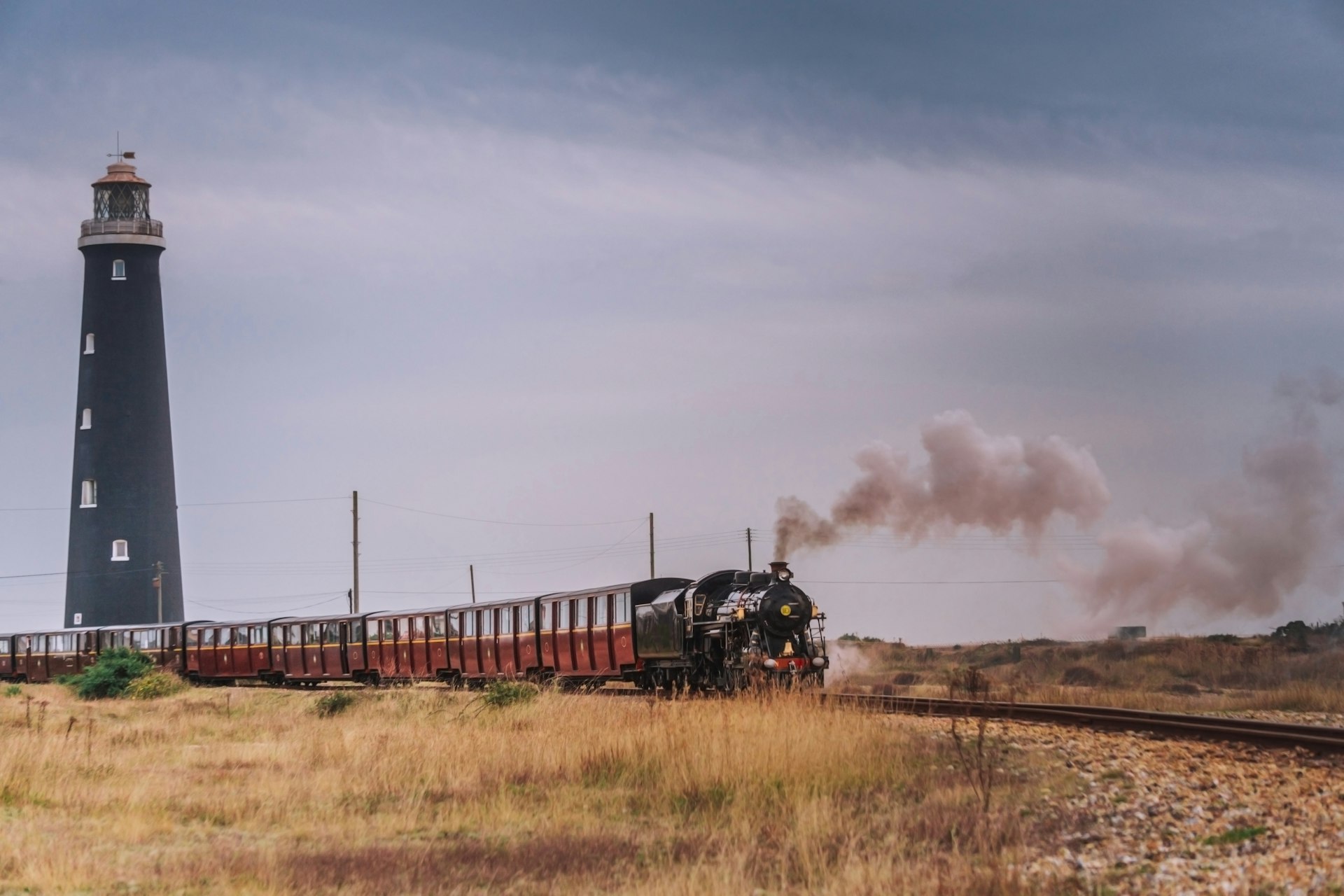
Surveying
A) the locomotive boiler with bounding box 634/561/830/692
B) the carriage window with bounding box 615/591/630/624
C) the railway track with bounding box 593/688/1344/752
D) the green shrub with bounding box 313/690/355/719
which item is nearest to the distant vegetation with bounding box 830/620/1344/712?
the railway track with bounding box 593/688/1344/752

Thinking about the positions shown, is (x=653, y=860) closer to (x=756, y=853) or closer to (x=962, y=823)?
(x=756, y=853)

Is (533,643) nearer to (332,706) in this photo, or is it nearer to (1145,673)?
(332,706)

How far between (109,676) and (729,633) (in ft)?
75.6

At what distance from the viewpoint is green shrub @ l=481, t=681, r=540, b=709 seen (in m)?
25.6

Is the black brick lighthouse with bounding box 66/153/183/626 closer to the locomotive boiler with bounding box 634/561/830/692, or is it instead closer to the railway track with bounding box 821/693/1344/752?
the locomotive boiler with bounding box 634/561/830/692

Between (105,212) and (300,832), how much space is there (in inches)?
2303

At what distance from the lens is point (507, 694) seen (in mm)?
26312

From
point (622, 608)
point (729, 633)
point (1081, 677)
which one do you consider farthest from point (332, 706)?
point (1081, 677)

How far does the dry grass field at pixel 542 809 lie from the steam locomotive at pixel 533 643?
4.88 meters

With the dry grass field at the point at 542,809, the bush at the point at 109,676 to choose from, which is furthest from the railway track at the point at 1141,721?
the bush at the point at 109,676

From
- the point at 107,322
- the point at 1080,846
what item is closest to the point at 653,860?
the point at 1080,846

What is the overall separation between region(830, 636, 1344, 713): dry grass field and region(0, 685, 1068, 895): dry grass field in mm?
5351

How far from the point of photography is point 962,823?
40.8ft

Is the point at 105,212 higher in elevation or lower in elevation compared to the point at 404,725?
higher
